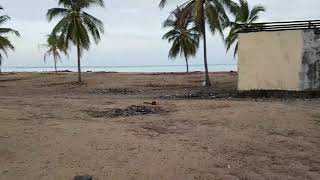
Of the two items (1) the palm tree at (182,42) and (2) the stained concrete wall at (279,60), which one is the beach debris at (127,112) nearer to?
(2) the stained concrete wall at (279,60)

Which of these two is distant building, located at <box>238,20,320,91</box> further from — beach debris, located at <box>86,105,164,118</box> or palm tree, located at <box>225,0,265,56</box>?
palm tree, located at <box>225,0,265,56</box>

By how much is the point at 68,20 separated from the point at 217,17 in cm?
1162

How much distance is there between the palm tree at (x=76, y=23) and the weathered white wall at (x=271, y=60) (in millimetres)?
15714

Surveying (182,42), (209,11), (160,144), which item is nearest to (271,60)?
(209,11)

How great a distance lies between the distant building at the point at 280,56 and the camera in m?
19.3

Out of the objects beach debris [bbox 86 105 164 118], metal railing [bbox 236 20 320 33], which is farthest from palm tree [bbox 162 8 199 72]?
beach debris [bbox 86 105 164 118]

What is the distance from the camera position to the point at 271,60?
802 inches

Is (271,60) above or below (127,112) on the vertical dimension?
above

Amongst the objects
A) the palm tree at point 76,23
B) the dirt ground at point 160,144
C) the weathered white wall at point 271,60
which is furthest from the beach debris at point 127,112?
the palm tree at point 76,23

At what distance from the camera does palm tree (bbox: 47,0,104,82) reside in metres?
33.3

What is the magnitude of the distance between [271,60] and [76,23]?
17436 millimetres

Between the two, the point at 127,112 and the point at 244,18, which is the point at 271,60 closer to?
the point at 127,112

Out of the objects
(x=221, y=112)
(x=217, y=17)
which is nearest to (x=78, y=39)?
(x=217, y=17)

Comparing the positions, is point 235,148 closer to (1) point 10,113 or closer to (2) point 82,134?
(2) point 82,134
